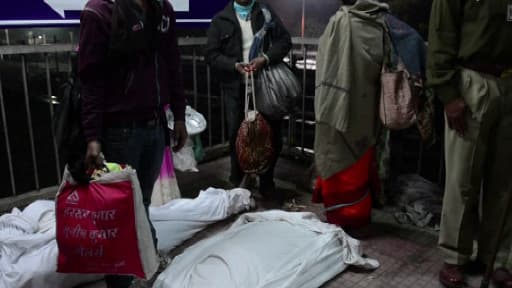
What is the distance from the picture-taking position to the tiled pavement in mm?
3107

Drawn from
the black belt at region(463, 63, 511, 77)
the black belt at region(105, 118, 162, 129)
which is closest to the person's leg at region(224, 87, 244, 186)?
the black belt at region(105, 118, 162, 129)

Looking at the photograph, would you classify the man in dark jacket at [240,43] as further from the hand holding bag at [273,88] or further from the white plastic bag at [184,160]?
the white plastic bag at [184,160]

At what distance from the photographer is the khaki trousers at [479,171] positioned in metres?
2.83

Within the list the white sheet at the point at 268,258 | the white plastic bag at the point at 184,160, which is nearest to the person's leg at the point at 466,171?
the white sheet at the point at 268,258

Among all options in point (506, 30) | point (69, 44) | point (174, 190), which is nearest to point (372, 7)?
point (506, 30)

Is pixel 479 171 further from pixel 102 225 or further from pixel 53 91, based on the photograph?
pixel 53 91

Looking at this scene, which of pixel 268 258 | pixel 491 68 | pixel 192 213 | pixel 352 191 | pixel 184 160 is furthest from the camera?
pixel 184 160

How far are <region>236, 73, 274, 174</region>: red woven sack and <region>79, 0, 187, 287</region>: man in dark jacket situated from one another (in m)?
1.35

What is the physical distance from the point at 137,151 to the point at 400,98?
1812mm

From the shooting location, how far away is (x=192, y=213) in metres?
3.84

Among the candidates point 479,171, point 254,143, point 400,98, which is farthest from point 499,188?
point 254,143

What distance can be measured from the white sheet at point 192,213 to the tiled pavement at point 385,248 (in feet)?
0.21

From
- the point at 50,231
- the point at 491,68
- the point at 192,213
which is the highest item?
the point at 491,68

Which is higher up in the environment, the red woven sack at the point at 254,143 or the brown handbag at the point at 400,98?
the brown handbag at the point at 400,98
